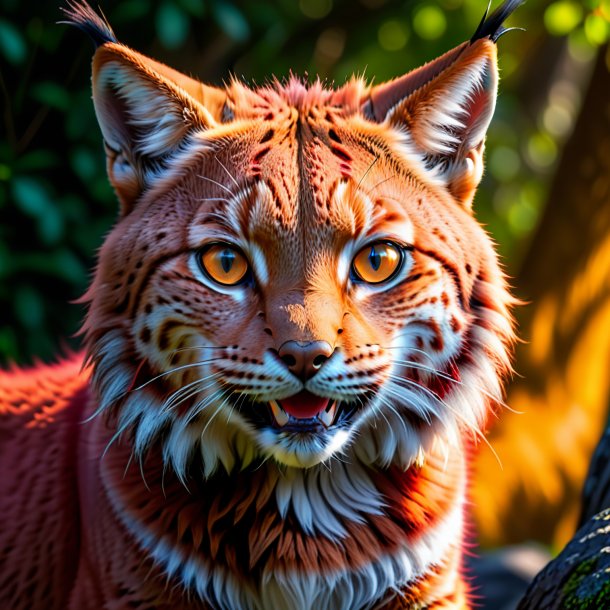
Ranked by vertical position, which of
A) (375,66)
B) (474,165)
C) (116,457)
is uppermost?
(375,66)

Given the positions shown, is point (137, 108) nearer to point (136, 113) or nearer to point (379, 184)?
point (136, 113)

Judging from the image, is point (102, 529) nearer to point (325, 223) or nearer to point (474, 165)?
point (325, 223)

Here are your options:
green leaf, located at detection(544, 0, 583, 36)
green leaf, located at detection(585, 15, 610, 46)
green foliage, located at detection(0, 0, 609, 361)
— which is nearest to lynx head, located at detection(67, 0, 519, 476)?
green foliage, located at detection(0, 0, 609, 361)

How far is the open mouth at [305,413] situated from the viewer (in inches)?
117

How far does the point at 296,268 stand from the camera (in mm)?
3004

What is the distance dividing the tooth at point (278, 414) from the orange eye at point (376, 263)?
0.47 metres

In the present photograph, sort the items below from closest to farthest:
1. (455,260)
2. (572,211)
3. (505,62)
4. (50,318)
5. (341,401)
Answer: (341,401) < (455,260) < (50,318) < (572,211) < (505,62)

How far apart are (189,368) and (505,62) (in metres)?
5.23

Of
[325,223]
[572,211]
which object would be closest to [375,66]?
[572,211]

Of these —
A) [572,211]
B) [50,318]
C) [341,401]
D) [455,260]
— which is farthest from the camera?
[572,211]

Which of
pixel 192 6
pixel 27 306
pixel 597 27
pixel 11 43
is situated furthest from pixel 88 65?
pixel 597 27

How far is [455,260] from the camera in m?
3.25

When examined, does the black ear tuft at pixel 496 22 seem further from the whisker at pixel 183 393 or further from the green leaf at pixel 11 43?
the green leaf at pixel 11 43

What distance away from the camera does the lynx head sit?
298 cm
